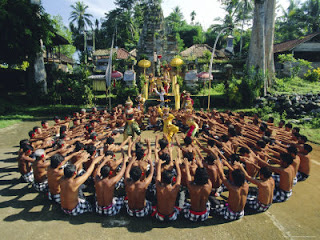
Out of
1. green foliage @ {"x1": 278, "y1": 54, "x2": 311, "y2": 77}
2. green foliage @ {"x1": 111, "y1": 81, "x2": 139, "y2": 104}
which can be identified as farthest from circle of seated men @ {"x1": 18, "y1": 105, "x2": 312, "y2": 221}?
green foliage @ {"x1": 278, "y1": 54, "x2": 311, "y2": 77}

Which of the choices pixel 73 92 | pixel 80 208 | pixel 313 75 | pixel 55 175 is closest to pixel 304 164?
pixel 80 208

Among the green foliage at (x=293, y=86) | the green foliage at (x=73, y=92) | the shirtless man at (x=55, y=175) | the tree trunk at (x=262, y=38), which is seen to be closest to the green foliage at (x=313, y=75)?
the green foliage at (x=293, y=86)

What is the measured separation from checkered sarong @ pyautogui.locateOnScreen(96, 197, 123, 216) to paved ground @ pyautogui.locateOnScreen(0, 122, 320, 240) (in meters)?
0.11

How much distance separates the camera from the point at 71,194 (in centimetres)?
416

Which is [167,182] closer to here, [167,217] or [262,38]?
[167,217]

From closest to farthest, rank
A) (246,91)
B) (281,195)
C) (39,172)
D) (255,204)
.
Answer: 1. (255,204)
2. (281,195)
3. (39,172)
4. (246,91)

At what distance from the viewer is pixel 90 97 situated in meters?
17.7

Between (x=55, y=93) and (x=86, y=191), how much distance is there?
15.2 m

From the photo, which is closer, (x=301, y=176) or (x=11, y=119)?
(x=301, y=176)

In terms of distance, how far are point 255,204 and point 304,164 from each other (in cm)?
238

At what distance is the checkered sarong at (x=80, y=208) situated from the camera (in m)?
4.32

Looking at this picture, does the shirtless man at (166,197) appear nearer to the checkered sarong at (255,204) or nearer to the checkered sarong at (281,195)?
the checkered sarong at (255,204)

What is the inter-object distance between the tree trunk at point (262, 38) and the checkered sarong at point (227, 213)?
15395mm

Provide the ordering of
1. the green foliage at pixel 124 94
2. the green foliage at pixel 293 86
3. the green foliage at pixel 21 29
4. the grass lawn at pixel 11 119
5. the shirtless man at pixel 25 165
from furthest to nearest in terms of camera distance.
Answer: the green foliage at pixel 293 86
the green foliage at pixel 124 94
the green foliage at pixel 21 29
the grass lawn at pixel 11 119
the shirtless man at pixel 25 165
